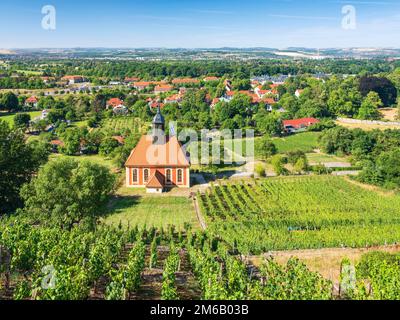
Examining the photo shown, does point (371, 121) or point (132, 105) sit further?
point (132, 105)

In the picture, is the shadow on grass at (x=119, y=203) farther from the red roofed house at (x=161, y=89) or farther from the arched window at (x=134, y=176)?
the red roofed house at (x=161, y=89)

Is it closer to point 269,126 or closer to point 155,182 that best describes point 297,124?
point 269,126

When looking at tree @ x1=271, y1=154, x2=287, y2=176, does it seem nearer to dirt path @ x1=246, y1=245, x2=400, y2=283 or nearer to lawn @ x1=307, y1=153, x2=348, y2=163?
lawn @ x1=307, y1=153, x2=348, y2=163

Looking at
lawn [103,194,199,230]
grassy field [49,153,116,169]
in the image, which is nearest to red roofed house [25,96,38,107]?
grassy field [49,153,116,169]

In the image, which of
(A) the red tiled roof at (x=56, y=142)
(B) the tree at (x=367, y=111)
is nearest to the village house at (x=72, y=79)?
(A) the red tiled roof at (x=56, y=142)

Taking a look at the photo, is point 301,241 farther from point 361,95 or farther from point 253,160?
point 361,95
